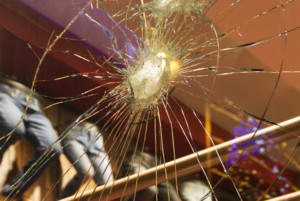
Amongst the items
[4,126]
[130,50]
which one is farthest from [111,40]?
[4,126]

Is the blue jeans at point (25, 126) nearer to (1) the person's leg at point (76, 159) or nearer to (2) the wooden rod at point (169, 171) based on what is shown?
(1) the person's leg at point (76, 159)

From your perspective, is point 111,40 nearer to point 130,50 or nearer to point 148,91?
point 130,50

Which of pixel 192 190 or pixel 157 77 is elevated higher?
pixel 157 77

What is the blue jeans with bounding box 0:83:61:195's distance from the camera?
0.99 meters

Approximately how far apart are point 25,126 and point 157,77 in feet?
1.75

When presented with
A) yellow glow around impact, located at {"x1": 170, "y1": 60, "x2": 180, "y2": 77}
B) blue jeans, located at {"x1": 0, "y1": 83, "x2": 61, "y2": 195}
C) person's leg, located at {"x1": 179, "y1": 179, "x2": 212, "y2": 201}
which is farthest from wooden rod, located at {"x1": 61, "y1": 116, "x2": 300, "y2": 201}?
person's leg, located at {"x1": 179, "y1": 179, "x2": 212, "y2": 201}

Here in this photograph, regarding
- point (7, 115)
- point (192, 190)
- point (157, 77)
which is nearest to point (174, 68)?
point (157, 77)

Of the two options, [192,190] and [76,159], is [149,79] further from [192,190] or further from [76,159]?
[192,190]

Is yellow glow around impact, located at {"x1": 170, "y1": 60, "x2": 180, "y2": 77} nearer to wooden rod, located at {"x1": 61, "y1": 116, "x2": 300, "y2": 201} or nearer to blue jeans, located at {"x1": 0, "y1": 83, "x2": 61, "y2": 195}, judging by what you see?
wooden rod, located at {"x1": 61, "y1": 116, "x2": 300, "y2": 201}

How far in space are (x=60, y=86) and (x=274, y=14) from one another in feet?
1.30

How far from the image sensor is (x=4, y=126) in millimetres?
976

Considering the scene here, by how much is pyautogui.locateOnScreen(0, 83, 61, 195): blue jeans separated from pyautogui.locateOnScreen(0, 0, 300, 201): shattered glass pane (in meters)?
0.02

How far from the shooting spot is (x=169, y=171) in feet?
1.92

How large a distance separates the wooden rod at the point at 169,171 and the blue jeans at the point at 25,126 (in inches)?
13.1
